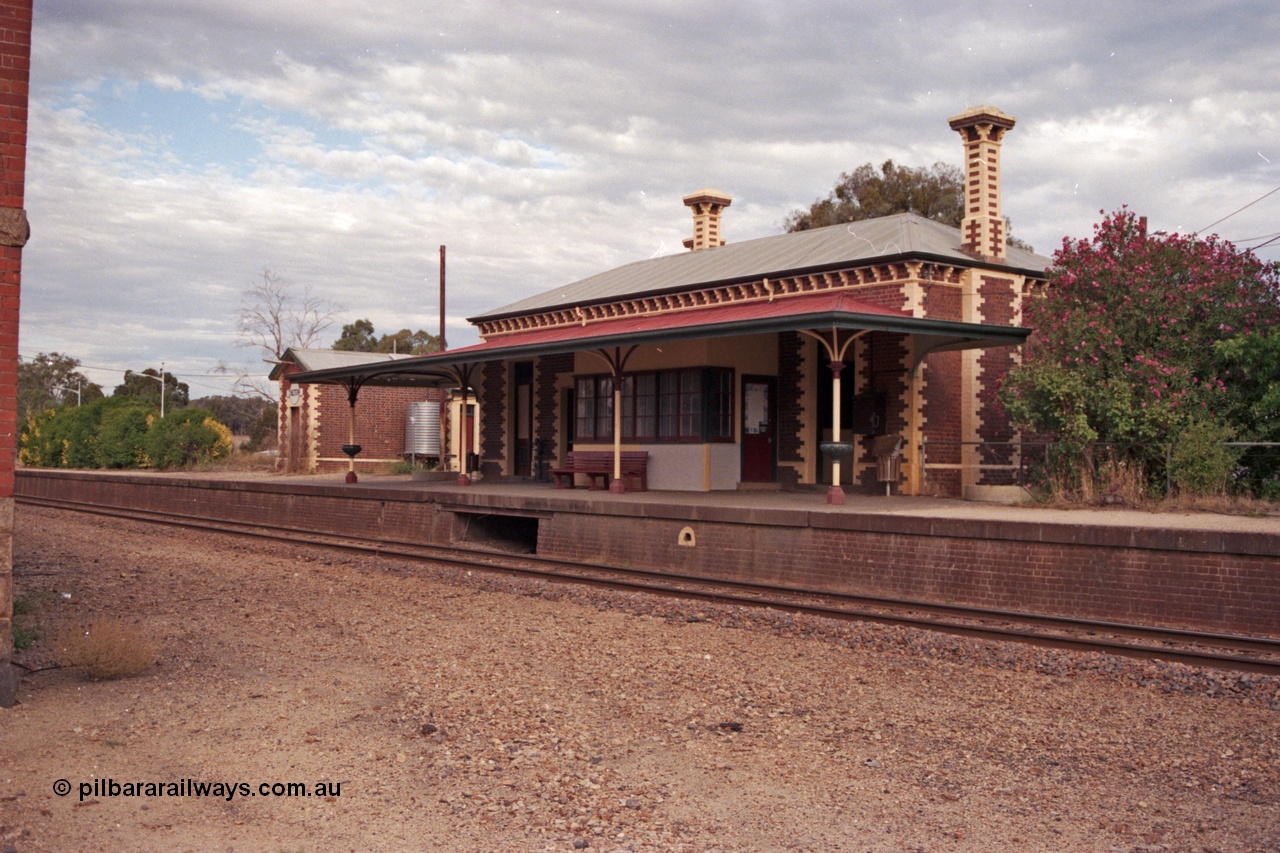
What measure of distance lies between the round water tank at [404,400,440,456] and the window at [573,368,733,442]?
1176 centimetres

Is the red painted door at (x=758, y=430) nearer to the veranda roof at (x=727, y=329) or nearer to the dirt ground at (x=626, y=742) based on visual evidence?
the veranda roof at (x=727, y=329)

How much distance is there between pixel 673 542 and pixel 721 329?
120 inches

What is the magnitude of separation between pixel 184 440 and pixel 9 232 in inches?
1265

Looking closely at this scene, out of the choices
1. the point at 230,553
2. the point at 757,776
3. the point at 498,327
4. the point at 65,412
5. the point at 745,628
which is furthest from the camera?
the point at 65,412

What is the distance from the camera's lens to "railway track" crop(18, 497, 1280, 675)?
8.52 metres

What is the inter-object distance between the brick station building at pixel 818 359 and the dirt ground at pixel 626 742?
7.36m

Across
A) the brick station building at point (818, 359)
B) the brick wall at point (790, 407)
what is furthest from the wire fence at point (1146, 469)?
the brick wall at point (790, 407)

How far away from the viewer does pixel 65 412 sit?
43188 mm

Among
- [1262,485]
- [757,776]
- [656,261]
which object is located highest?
[656,261]

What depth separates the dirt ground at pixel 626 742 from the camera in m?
4.79

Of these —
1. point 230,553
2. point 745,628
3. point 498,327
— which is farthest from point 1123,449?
point 498,327

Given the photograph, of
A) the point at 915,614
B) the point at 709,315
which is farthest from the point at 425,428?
the point at 915,614

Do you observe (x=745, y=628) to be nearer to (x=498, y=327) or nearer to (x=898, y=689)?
(x=898, y=689)

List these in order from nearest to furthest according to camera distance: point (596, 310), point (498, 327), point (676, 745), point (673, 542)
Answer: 1. point (676, 745)
2. point (673, 542)
3. point (596, 310)
4. point (498, 327)
